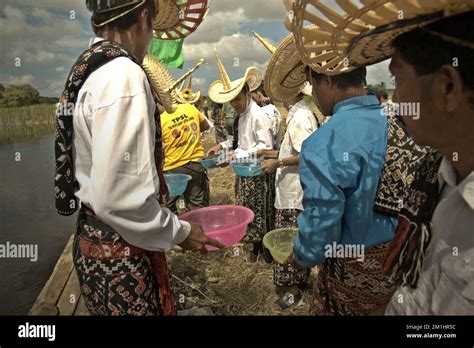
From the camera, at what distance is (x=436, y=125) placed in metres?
0.82

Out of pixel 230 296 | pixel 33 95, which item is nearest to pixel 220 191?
pixel 230 296

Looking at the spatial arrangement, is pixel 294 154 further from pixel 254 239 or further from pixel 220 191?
pixel 220 191

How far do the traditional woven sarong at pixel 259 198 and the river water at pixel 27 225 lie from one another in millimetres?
2851

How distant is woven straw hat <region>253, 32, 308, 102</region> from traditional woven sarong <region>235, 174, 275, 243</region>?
112 centimetres

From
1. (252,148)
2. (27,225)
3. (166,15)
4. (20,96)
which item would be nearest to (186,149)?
(252,148)

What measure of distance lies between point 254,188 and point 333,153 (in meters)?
2.48

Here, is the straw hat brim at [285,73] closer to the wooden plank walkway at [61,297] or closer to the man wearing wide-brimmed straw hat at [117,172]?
the man wearing wide-brimmed straw hat at [117,172]

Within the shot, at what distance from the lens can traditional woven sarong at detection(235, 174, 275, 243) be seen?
12.5 ft

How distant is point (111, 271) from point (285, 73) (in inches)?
76.4

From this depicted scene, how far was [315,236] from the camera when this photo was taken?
4.63ft

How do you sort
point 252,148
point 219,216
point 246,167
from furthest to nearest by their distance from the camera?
1. point 252,148
2. point 246,167
3. point 219,216

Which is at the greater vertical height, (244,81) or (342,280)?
(244,81)

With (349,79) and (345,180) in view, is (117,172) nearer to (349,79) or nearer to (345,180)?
(345,180)

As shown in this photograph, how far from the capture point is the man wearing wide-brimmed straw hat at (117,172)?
1152 millimetres
